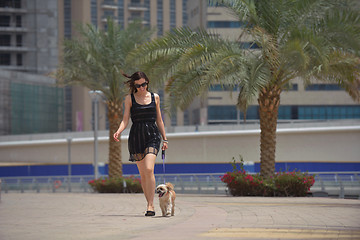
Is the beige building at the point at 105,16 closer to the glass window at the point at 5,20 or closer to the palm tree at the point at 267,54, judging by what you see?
the glass window at the point at 5,20

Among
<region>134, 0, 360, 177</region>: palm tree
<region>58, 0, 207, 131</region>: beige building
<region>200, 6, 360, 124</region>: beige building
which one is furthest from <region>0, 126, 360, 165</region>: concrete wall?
<region>58, 0, 207, 131</region>: beige building

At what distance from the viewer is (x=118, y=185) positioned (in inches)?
1040

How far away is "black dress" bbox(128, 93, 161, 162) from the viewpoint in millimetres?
10242

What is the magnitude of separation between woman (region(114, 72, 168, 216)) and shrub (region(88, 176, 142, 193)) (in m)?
15.2

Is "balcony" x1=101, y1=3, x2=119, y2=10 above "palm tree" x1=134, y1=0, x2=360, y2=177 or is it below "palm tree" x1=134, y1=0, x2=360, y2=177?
above

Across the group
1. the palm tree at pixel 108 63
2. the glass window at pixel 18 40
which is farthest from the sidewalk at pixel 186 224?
the glass window at pixel 18 40

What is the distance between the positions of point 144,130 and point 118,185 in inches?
648

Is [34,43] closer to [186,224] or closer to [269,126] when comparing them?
[269,126]

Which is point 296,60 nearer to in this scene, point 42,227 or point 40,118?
point 42,227

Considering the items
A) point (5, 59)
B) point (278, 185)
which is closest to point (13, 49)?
point (5, 59)

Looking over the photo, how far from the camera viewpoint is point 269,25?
19.3m

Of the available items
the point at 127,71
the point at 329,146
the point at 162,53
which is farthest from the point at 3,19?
the point at 162,53

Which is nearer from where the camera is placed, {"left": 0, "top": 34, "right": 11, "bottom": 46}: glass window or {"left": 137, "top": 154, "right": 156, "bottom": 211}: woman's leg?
{"left": 137, "top": 154, "right": 156, "bottom": 211}: woman's leg

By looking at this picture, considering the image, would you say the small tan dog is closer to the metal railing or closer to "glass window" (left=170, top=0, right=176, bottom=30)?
the metal railing
